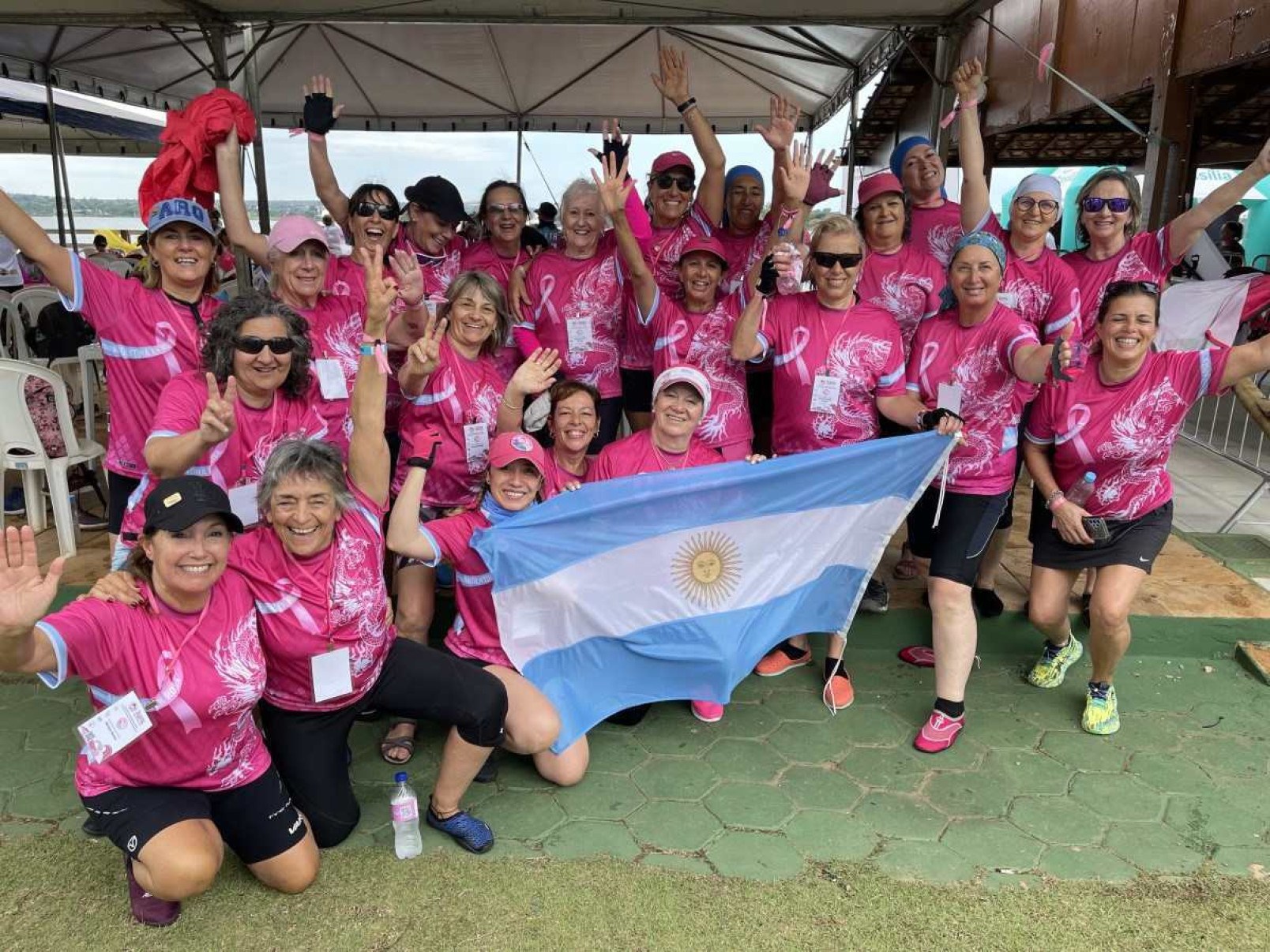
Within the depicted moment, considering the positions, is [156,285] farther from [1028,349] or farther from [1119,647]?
[1119,647]

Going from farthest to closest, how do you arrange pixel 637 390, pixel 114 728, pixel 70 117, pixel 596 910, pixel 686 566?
pixel 70 117, pixel 637 390, pixel 686 566, pixel 596 910, pixel 114 728

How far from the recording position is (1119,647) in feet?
11.5

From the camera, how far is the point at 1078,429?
135 inches

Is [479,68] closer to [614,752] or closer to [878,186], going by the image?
[878,186]

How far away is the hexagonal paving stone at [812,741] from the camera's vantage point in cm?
339

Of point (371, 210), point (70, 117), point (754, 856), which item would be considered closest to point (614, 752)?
point (754, 856)

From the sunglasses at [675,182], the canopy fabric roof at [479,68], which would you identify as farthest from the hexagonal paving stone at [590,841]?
the canopy fabric roof at [479,68]

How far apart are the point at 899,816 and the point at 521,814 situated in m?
1.30

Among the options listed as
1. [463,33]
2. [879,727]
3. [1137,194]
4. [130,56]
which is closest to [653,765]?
[879,727]

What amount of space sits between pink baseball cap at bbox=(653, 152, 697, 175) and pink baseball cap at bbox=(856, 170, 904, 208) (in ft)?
2.77

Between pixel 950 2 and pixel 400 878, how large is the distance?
5413 millimetres

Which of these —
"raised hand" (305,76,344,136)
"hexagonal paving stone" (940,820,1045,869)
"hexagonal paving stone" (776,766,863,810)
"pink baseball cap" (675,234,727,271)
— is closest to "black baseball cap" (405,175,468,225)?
"raised hand" (305,76,344,136)

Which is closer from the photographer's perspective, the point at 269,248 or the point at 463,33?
the point at 269,248

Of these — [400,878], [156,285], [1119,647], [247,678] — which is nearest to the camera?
[247,678]
